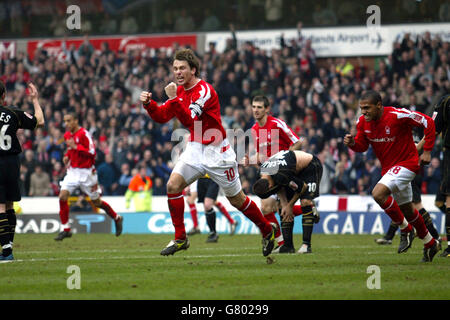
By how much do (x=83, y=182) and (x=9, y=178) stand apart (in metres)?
7.08

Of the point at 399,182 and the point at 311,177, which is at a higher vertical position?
the point at 399,182

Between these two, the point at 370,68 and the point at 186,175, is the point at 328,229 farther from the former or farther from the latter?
the point at 186,175

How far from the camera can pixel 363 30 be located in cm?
2797

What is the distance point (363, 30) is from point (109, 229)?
12560mm

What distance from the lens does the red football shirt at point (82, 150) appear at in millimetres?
17141

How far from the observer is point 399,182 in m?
10.3

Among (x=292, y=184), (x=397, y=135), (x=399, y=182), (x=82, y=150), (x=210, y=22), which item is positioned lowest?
(x=292, y=184)

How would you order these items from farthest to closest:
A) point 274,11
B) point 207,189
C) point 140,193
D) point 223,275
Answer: point 274,11, point 140,193, point 207,189, point 223,275

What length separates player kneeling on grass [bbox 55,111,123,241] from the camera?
17.2m

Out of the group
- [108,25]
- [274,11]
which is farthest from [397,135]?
[108,25]

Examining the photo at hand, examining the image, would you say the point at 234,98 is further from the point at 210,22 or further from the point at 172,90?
the point at 172,90

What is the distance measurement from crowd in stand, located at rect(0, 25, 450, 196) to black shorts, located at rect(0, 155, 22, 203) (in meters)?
11.9

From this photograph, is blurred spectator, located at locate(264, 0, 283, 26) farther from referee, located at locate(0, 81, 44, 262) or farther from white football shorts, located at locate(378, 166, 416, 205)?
referee, located at locate(0, 81, 44, 262)
